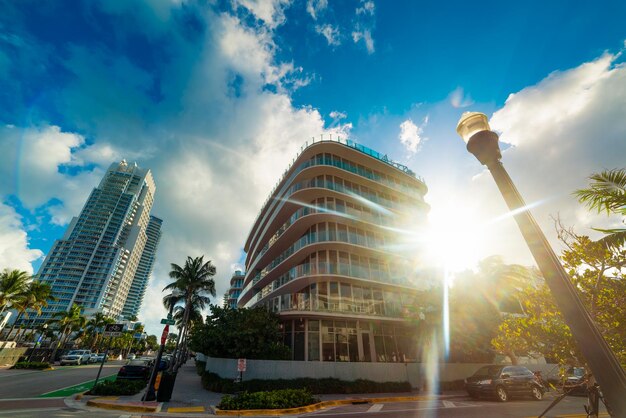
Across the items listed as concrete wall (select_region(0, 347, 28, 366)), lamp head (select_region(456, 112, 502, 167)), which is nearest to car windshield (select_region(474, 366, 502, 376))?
lamp head (select_region(456, 112, 502, 167))

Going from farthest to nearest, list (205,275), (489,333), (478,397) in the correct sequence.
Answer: (205,275) → (489,333) → (478,397)

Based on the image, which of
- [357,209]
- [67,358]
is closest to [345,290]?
[357,209]

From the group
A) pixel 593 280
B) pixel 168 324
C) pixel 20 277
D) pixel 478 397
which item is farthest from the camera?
pixel 20 277

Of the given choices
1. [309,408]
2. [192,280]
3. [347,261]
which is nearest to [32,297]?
[192,280]

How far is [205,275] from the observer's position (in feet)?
113

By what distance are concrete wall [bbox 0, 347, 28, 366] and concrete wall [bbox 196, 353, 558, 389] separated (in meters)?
23.8

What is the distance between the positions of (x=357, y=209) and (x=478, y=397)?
52.9 feet

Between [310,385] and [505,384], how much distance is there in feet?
33.2

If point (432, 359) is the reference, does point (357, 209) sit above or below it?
above

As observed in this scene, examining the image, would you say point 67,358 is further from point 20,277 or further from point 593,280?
point 593,280

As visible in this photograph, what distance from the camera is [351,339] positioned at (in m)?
20.4

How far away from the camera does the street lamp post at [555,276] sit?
2.22 m

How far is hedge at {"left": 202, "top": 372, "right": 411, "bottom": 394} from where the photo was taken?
14.9 metres

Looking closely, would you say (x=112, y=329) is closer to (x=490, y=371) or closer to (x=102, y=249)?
(x=490, y=371)
